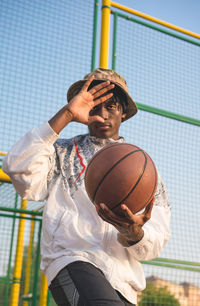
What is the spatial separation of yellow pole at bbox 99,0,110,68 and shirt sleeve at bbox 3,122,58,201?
178 centimetres

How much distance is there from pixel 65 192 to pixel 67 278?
21.7 inches

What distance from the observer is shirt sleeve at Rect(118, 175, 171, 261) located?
2531mm

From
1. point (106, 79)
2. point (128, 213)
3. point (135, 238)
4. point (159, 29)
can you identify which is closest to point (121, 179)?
point (128, 213)

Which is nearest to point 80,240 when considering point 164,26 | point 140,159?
point 140,159

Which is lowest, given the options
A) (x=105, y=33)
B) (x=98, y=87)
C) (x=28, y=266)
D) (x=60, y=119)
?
(x=28, y=266)

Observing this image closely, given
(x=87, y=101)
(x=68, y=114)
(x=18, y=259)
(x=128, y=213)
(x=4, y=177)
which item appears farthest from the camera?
(x=18, y=259)

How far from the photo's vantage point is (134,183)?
220cm

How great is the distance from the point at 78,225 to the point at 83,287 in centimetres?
42

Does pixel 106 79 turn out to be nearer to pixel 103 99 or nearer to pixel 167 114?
pixel 103 99

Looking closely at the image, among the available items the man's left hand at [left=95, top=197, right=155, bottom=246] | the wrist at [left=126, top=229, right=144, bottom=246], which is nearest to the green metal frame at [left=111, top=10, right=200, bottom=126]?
the wrist at [left=126, top=229, right=144, bottom=246]

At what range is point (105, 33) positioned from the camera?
4262 mm

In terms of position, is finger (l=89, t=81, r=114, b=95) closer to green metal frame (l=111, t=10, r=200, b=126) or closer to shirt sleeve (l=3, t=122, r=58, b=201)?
shirt sleeve (l=3, t=122, r=58, b=201)

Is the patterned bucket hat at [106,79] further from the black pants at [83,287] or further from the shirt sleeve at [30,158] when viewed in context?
the black pants at [83,287]

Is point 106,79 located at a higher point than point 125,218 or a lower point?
higher
